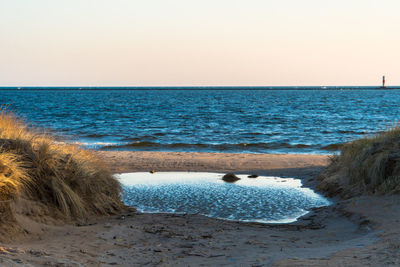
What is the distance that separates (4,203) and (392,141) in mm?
8563

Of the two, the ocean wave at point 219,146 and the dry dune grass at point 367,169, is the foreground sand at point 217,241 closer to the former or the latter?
the dry dune grass at point 367,169

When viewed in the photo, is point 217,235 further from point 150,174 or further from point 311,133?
point 311,133

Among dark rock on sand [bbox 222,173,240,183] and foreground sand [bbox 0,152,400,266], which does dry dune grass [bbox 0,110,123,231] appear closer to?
foreground sand [bbox 0,152,400,266]

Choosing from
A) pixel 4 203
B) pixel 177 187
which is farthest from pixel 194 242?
pixel 177 187

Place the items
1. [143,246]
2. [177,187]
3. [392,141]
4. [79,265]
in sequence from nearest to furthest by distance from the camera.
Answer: [79,265]
[143,246]
[392,141]
[177,187]

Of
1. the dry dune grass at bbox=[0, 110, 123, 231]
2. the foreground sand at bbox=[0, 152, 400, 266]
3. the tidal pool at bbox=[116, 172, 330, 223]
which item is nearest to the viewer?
the foreground sand at bbox=[0, 152, 400, 266]

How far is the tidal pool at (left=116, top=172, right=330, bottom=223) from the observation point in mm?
9133

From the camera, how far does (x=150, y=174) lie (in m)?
13.7

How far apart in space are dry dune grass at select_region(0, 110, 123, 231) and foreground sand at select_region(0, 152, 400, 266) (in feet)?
1.41

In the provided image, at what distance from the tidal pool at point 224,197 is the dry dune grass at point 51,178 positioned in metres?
1.37

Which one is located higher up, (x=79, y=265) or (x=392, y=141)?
(x=392, y=141)

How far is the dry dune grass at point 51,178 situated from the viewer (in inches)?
268

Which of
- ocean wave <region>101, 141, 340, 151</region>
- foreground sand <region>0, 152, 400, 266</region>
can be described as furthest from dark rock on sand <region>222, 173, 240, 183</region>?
ocean wave <region>101, 141, 340, 151</region>

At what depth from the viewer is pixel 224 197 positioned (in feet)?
34.2
